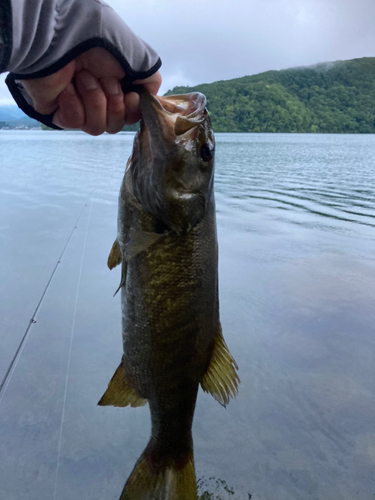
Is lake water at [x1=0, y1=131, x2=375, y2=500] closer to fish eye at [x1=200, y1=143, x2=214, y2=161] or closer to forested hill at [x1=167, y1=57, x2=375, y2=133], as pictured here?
fish eye at [x1=200, y1=143, x2=214, y2=161]

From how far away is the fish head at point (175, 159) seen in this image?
152 centimetres

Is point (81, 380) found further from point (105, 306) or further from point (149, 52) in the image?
point (149, 52)

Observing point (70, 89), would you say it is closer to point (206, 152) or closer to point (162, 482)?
point (206, 152)

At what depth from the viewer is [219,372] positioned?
177 centimetres

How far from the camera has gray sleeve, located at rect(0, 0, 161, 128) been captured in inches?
45.3

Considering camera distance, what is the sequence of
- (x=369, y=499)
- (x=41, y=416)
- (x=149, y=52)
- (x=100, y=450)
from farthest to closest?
(x=41, y=416) < (x=100, y=450) < (x=369, y=499) < (x=149, y=52)

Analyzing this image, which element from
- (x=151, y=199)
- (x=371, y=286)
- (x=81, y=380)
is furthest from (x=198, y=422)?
(x=371, y=286)

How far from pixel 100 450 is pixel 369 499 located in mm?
1492

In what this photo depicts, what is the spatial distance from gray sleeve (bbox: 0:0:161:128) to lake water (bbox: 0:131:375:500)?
6.50 ft

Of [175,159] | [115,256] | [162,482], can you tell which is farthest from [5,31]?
[162,482]

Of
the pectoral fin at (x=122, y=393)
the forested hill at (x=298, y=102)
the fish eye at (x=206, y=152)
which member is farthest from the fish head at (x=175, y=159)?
the forested hill at (x=298, y=102)

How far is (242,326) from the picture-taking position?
3.66 metres

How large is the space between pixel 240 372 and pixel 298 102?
8989 centimetres

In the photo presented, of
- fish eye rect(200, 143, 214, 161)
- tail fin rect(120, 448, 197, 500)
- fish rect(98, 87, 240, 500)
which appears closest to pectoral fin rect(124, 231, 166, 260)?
fish rect(98, 87, 240, 500)
